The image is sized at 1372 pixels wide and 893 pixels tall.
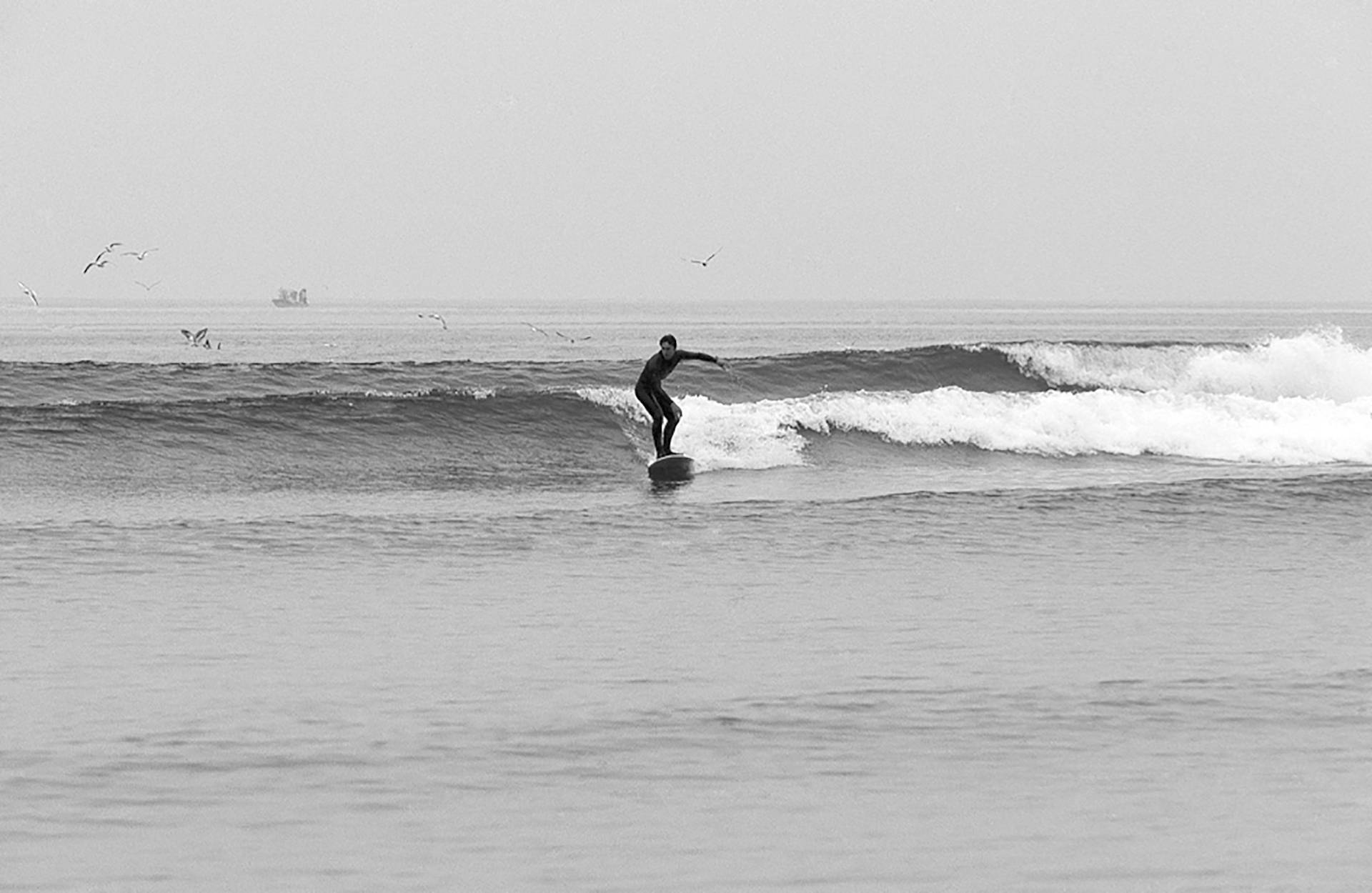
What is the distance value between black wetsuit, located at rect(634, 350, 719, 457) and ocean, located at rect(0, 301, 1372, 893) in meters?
0.89

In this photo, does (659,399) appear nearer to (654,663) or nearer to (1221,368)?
(654,663)

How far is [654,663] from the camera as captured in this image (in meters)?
10.2

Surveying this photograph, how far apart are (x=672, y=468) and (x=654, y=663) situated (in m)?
12.3

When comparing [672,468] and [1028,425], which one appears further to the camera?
[1028,425]

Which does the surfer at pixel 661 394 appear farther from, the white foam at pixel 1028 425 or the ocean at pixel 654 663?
the white foam at pixel 1028 425

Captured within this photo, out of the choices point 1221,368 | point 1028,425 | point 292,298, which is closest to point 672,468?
point 1028,425

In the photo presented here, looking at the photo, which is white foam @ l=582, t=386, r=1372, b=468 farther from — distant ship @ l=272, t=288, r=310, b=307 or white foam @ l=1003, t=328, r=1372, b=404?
distant ship @ l=272, t=288, r=310, b=307

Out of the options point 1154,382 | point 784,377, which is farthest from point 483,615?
point 1154,382

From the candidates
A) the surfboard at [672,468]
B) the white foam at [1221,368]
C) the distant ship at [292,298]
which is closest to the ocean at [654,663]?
the surfboard at [672,468]

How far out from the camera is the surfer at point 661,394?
72.0ft

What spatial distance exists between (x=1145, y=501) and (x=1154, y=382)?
17.6 m

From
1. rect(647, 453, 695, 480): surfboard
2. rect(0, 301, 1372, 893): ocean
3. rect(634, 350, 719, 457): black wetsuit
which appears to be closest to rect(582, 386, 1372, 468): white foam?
rect(0, 301, 1372, 893): ocean

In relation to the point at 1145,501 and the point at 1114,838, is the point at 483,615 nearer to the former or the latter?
the point at 1114,838

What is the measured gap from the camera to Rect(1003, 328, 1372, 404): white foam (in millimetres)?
34594
